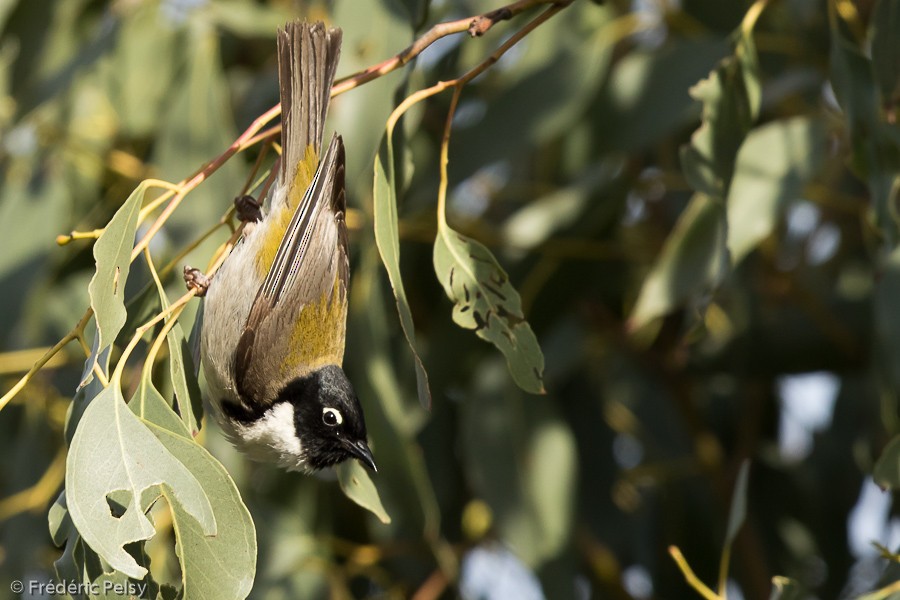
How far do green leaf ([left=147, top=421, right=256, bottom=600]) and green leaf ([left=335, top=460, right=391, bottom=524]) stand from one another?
417 millimetres

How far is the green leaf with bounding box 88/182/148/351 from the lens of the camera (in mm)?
1617

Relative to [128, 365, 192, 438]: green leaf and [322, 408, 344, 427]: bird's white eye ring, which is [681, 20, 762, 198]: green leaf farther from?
[128, 365, 192, 438]: green leaf

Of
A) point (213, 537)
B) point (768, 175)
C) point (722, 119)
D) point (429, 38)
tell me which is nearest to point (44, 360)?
point (213, 537)

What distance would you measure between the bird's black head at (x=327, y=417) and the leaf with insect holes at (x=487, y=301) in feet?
2.22

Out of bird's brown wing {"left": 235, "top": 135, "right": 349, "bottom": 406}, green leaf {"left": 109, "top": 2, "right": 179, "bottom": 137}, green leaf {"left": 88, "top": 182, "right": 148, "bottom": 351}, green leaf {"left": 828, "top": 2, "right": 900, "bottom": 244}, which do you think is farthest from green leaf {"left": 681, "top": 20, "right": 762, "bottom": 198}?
green leaf {"left": 109, "top": 2, "right": 179, "bottom": 137}

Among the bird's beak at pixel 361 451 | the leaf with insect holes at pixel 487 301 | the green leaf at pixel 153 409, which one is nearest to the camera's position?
the green leaf at pixel 153 409

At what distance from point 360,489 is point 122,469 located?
614 mm

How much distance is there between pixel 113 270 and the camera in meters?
1.70

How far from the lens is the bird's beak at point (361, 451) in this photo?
2.50 meters

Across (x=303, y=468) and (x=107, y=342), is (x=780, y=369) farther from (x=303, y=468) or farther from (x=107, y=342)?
(x=107, y=342)

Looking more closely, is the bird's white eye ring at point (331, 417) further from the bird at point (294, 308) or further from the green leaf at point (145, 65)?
the green leaf at point (145, 65)

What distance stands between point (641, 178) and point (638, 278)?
319 millimetres

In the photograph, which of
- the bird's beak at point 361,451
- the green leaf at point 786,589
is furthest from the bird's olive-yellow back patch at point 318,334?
the green leaf at point 786,589

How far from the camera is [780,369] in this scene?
3389 millimetres
